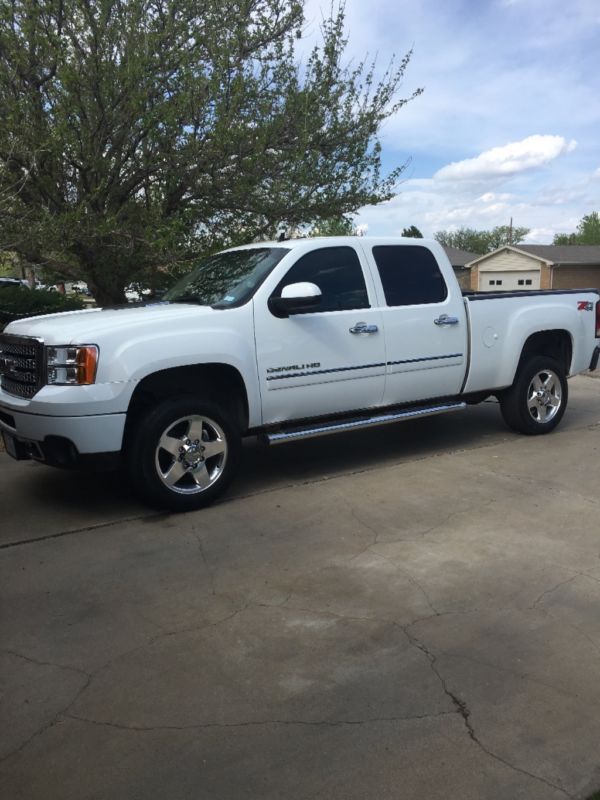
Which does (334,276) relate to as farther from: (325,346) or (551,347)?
(551,347)

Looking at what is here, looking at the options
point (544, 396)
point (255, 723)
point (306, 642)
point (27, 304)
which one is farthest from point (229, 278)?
point (27, 304)

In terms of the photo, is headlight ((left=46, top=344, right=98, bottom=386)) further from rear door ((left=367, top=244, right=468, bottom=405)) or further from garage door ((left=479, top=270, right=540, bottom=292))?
garage door ((left=479, top=270, right=540, bottom=292))

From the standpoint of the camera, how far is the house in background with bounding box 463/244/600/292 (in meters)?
44.2

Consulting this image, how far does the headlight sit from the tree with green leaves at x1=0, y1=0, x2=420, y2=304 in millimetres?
3886

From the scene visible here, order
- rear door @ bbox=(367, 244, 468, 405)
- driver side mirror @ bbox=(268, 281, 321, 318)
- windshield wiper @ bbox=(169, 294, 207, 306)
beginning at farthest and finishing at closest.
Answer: rear door @ bbox=(367, 244, 468, 405)
windshield wiper @ bbox=(169, 294, 207, 306)
driver side mirror @ bbox=(268, 281, 321, 318)

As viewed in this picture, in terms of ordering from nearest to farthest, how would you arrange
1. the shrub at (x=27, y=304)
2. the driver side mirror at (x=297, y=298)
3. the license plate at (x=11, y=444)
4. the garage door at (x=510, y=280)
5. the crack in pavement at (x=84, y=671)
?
1. the crack in pavement at (x=84, y=671)
2. the license plate at (x=11, y=444)
3. the driver side mirror at (x=297, y=298)
4. the shrub at (x=27, y=304)
5. the garage door at (x=510, y=280)

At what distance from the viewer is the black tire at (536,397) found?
24.2 ft

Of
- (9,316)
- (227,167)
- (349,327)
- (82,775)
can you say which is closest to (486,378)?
(349,327)

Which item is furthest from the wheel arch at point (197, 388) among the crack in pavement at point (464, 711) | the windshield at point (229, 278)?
the crack in pavement at point (464, 711)

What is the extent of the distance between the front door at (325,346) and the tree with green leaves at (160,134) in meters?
3.42

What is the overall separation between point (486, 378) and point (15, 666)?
5040 millimetres

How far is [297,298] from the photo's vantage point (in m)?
5.44

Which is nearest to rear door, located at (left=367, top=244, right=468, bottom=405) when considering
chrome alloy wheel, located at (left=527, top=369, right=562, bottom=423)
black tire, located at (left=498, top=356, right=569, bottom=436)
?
black tire, located at (left=498, top=356, right=569, bottom=436)

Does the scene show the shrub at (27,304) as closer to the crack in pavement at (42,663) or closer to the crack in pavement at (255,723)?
the crack in pavement at (42,663)
